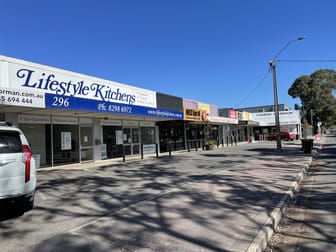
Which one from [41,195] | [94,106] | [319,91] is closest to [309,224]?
[41,195]

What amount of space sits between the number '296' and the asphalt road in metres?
3.13

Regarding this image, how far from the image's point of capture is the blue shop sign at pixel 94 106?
11195 mm

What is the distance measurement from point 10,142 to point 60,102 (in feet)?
22.2

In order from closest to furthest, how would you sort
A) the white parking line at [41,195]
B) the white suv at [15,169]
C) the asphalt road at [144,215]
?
the asphalt road at [144,215] → the white suv at [15,169] → the white parking line at [41,195]

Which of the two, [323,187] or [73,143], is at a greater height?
[73,143]

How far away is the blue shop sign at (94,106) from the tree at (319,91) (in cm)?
5801

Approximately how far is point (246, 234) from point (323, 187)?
569 centimetres

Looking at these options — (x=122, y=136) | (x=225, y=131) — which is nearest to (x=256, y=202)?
(x=122, y=136)

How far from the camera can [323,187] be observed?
9.03 m

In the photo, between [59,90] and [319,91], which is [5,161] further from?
[319,91]

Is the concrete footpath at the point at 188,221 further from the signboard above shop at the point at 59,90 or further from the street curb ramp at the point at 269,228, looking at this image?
the signboard above shop at the point at 59,90

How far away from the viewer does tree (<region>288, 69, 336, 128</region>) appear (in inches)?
2618

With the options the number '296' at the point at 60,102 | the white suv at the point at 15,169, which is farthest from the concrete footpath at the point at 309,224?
the number '296' at the point at 60,102

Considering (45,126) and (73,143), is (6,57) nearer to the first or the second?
(45,126)
